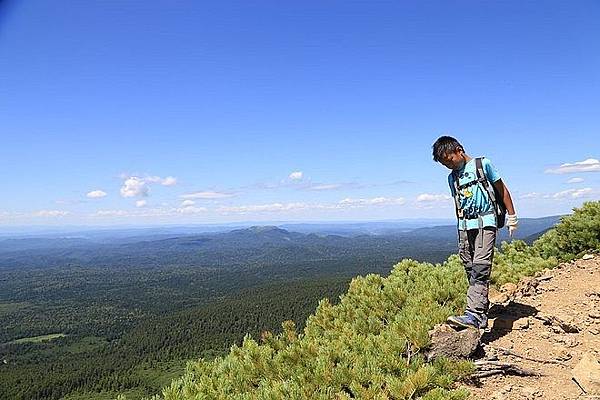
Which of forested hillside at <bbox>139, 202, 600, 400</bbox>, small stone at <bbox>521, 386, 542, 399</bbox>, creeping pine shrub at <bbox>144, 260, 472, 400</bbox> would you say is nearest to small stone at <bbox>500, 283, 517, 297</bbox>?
forested hillside at <bbox>139, 202, 600, 400</bbox>

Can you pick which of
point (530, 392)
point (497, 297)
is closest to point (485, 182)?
point (530, 392)

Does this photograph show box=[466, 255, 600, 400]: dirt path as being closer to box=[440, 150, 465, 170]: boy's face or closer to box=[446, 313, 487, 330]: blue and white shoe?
box=[446, 313, 487, 330]: blue and white shoe

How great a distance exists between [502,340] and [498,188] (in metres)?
1.90

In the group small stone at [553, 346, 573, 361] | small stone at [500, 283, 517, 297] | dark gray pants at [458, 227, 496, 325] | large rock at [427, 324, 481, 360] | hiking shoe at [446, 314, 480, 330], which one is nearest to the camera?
large rock at [427, 324, 481, 360]

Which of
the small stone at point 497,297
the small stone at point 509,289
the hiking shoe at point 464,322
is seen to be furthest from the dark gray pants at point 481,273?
the small stone at point 509,289

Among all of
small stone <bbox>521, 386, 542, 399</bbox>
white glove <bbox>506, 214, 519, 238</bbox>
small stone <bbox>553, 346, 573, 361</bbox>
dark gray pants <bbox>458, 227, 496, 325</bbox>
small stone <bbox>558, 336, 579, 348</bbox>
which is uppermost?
white glove <bbox>506, 214, 519, 238</bbox>

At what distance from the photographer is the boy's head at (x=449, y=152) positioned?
530 cm

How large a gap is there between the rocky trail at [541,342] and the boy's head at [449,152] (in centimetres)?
207

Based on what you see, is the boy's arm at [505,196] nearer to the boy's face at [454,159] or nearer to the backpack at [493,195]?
the backpack at [493,195]

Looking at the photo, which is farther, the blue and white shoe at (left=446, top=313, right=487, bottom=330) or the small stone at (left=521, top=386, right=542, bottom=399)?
the blue and white shoe at (left=446, top=313, right=487, bottom=330)

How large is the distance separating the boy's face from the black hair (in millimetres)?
37

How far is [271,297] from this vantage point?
133m

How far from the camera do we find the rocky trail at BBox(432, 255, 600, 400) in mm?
3971

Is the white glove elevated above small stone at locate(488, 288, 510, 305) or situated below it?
above
